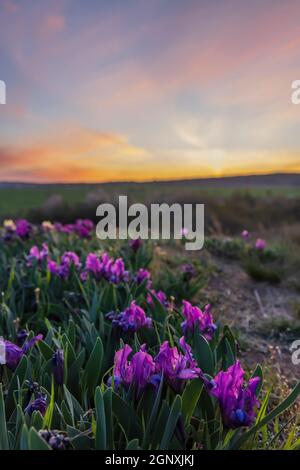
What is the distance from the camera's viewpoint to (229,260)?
201 inches

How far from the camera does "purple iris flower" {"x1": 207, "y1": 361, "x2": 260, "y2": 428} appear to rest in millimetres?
1082

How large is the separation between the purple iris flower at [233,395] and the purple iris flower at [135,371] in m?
0.18

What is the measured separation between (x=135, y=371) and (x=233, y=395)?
0.28m

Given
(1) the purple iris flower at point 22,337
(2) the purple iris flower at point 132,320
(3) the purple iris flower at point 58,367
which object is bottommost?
(1) the purple iris flower at point 22,337

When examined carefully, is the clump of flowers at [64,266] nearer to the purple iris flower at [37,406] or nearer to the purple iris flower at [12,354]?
the purple iris flower at [12,354]

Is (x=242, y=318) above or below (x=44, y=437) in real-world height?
below

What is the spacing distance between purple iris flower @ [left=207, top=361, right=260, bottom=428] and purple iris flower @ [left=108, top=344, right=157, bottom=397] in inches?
7.0

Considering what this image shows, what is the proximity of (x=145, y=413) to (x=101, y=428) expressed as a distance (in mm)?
227

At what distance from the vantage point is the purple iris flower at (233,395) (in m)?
1.08

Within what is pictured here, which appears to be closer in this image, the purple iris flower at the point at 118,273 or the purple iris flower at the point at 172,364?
the purple iris flower at the point at 172,364

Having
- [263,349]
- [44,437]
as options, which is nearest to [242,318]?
[263,349]

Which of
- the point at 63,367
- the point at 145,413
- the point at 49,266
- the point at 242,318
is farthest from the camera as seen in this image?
the point at 242,318

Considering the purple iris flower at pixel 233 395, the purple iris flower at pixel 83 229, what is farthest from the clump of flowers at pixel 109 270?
the purple iris flower at pixel 83 229
